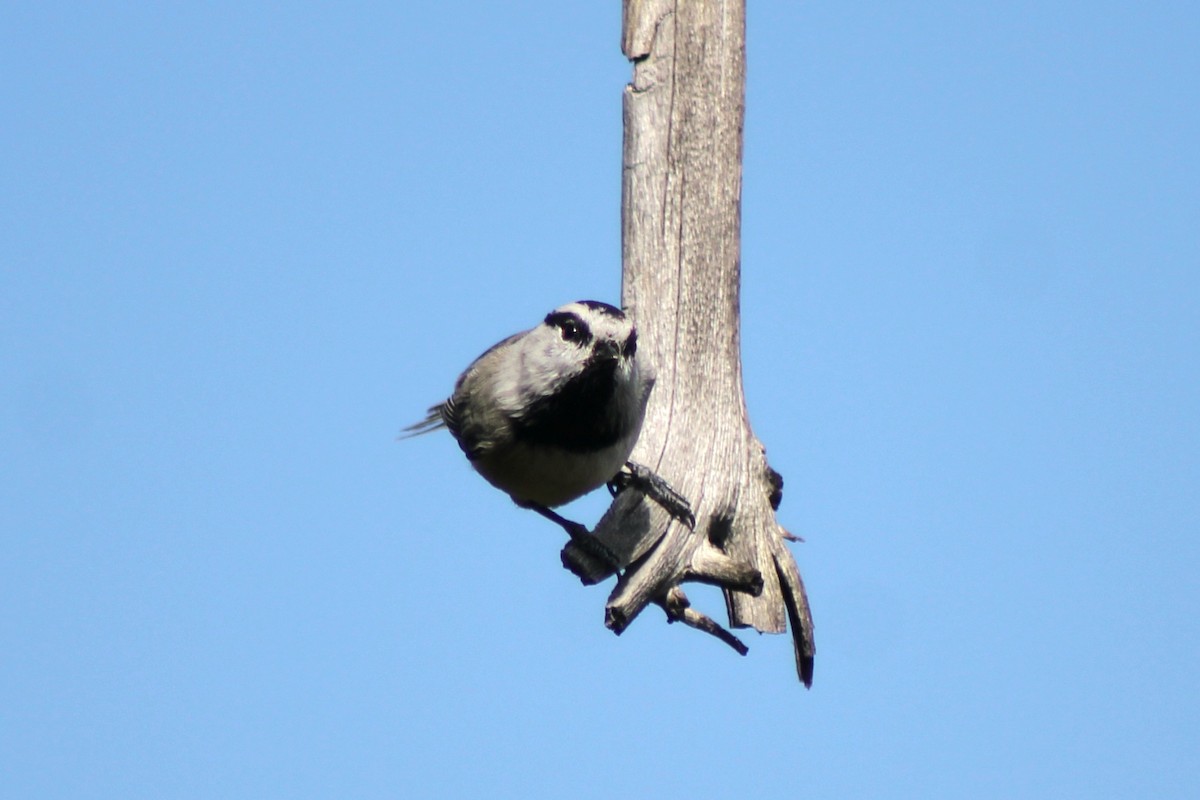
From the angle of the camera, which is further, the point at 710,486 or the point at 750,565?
the point at 710,486

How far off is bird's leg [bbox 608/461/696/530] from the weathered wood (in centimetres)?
5

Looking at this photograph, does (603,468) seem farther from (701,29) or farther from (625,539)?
(701,29)

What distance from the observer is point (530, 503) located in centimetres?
615

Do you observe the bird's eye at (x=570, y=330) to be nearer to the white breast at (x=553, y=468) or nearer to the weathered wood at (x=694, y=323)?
the white breast at (x=553, y=468)

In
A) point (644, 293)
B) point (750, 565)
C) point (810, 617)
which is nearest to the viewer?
point (750, 565)

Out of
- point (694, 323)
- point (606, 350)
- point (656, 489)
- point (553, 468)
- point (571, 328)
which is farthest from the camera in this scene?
point (694, 323)

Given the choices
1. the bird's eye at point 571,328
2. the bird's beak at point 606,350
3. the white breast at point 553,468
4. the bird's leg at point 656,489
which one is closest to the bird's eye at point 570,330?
the bird's eye at point 571,328

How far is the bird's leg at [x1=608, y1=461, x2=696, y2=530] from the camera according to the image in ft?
19.1

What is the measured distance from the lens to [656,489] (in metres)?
5.90

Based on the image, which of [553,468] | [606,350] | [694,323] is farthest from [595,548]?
[694,323]

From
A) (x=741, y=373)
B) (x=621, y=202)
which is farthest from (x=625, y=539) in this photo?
(x=621, y=202)

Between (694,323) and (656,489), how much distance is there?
2.91 ft

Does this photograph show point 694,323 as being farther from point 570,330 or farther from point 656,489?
point 570,330

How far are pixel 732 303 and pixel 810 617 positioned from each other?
1536mm
